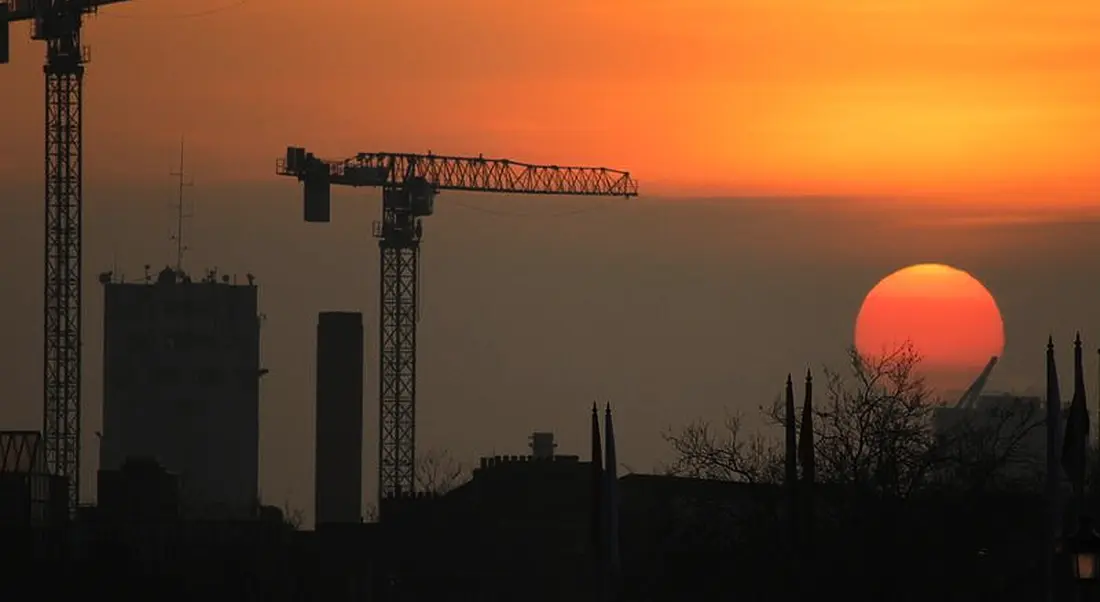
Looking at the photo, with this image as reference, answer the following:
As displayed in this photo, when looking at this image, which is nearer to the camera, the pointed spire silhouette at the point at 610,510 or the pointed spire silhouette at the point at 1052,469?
the pointed spire silhouette at the point at 1052,469

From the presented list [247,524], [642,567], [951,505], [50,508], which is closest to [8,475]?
[50,508]

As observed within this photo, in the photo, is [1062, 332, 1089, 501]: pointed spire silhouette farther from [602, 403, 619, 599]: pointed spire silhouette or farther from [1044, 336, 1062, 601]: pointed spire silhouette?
[602, 403, 619, 599]: pointed spire silhouette

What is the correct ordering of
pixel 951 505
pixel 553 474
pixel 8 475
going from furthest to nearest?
pixel 553 474, pixel 8 475, pixel 951 505

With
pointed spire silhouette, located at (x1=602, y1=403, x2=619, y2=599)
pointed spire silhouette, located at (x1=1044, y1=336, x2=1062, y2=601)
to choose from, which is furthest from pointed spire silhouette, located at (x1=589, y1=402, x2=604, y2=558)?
pointed spire silhouette, located at (x1=1044, y1=336, x2=1062, y2=601)

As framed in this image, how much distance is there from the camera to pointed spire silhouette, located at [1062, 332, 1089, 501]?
60625mm

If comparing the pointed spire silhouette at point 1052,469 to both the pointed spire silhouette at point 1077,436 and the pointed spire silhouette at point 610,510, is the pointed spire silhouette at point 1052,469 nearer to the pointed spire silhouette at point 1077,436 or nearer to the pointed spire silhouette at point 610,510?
the pointed spire silhouette at point 1077,436

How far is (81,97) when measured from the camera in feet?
648

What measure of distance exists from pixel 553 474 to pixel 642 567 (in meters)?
49.5

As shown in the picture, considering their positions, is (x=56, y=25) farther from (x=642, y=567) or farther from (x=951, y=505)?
(x=951, y=505)

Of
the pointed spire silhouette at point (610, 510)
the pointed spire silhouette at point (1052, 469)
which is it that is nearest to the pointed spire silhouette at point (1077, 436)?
the pointed spire silhouette at point (1052, 469)

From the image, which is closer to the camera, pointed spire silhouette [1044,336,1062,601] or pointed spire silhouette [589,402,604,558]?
pointed spire silhouette [1044,336,1062,601]

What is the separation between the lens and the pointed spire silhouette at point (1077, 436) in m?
60.6

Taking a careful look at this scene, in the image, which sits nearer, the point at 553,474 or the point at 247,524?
the point at 553,474

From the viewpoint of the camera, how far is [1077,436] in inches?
2448
